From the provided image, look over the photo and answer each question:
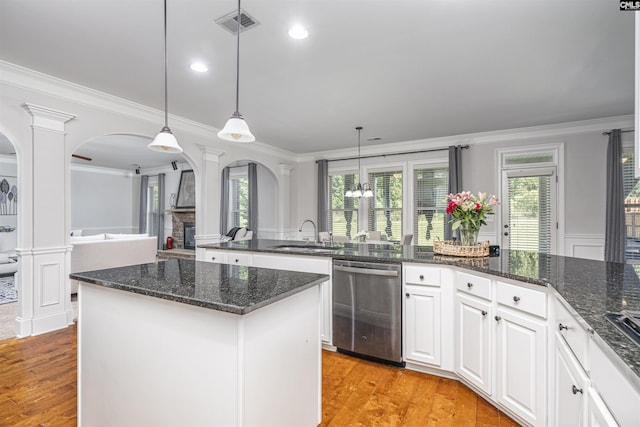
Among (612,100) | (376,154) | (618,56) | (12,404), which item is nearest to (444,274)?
(618,56)

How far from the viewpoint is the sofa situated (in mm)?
4688

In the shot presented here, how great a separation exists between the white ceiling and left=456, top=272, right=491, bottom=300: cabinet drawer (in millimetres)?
1870

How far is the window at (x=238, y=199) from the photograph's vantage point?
8.12 m

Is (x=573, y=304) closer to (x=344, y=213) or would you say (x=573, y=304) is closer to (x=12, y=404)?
(x=12, y=404)

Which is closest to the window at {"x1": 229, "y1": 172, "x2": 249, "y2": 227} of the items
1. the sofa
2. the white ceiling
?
the sofa

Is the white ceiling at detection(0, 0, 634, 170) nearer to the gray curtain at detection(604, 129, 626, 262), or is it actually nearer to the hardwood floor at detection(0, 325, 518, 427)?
the gray curtain at detection(604, 129, 626, 262)

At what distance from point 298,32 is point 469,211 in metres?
1.95

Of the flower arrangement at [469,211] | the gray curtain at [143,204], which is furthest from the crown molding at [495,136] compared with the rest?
the gray curtain at [143,204]

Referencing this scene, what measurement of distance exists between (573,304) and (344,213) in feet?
18.6

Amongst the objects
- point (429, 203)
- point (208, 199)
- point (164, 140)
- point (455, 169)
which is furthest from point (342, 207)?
point (164, 140)

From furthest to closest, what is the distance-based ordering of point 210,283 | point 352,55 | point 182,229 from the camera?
point 182,229
point 352,55
point 210,283

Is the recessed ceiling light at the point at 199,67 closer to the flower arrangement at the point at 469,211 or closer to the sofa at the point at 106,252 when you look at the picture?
the flower arrangement at the point at 469,211

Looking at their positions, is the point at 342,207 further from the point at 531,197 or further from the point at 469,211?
the point at 469,211

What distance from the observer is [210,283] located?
1571mm
